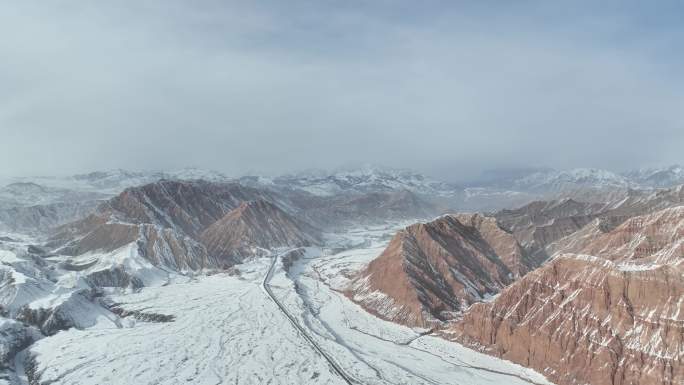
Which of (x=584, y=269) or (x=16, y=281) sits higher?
(x=584, y=269)

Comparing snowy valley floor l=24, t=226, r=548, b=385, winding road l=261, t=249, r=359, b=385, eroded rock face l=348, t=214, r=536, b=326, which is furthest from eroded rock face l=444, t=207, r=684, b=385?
winding road l=261, t=249, r=359, b=385

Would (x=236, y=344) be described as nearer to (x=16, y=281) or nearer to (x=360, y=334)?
(x=360, y=334)

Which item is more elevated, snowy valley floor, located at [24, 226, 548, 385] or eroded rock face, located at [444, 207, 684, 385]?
eroded rock face, located at [444, 207, 684, 385]

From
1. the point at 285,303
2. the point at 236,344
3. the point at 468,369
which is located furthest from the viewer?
the point at 285,303

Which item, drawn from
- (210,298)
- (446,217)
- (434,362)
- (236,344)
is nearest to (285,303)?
(210,298)

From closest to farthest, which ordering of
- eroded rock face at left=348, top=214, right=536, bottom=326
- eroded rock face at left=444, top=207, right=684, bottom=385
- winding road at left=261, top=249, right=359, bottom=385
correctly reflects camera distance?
eroded rock face at left=444, top=207, right=684, bottom=385, winding road at left=261, top=249, right=359, bottom=385, eroded rock face at left=348, top=214, right=536, bottom=326

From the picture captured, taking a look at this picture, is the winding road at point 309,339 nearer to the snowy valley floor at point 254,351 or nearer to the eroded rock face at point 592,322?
the snowy valley floor at point 254,351

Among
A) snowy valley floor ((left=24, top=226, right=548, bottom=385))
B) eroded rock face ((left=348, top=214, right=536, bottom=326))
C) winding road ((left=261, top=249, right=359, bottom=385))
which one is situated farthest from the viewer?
eroded rock face ((left=348, top=214, right=536, bottom=326))

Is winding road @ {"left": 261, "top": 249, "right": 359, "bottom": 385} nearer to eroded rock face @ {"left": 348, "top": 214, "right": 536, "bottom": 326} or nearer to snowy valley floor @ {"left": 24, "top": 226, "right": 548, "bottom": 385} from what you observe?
snowy valley floor @ {"left": 24, "top": 226, "right": 548, "bottom": 385}
